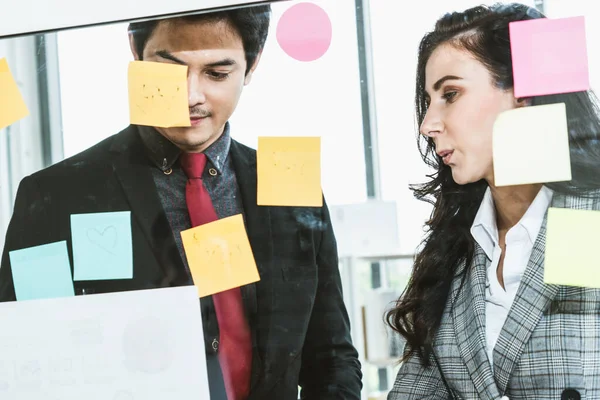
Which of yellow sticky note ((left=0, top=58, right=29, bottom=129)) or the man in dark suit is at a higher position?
yellow sticky note ((left=0, top=58, right=29, bottom=129))

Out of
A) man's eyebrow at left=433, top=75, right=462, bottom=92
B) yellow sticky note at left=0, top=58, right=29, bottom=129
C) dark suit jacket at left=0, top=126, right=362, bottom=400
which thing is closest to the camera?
man's eyebrow at left=433, top=75, right=462, bottom=92

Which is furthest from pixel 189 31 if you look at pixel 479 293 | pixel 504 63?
pixel 479 293

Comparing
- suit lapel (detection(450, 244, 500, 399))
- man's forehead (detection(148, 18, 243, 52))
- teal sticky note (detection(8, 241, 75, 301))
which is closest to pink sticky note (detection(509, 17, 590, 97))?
suit lapel (detection(450, 244, 500, 399))

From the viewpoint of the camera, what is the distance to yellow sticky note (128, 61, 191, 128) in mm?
1424

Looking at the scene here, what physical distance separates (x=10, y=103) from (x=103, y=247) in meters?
0.40

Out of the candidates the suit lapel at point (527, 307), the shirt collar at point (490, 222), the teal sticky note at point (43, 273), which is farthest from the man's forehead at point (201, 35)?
the suit lapel at point (527, 307)

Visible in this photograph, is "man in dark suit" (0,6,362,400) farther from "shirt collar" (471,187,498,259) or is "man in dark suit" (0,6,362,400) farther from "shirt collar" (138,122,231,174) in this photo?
"shirt collar" (471,187,498,259)

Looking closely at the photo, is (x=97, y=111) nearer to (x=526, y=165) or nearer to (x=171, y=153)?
(x=171, y=153)

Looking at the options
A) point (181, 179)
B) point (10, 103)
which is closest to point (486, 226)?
point (181, 179)

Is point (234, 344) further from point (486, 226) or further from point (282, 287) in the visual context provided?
point (486, 226)

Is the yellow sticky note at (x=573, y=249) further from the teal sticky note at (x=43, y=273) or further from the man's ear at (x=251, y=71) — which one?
the teal sticky note at (x=43, y=273)

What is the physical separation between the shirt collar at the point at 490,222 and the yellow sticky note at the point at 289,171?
1.06 ft

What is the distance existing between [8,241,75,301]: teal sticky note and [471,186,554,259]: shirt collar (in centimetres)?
88

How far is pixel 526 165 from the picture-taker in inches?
48.9
